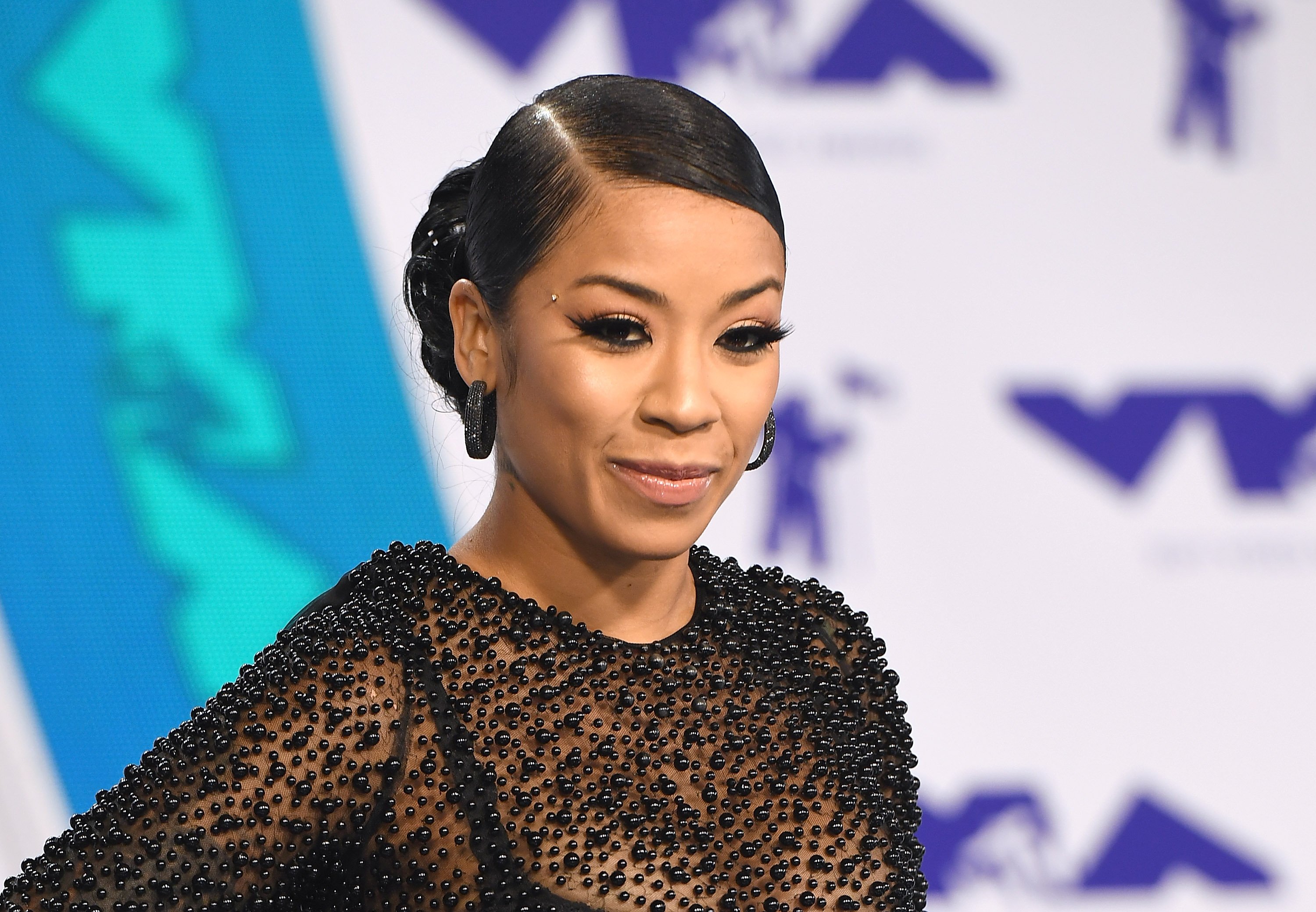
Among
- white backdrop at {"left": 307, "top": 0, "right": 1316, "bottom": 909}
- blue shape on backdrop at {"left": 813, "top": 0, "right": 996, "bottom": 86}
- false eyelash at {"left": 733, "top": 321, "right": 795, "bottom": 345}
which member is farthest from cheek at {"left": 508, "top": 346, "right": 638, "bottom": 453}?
blue shape on backdrop at {"left": 813, "top": 0, "right": 996, "bottom": 86}

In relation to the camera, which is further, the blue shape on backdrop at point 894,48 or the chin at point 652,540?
the blue shape on backdrop at point 894,48

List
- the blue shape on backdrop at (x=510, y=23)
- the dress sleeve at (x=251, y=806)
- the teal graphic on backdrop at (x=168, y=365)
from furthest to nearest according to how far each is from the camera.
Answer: the blue shape on backdrop at (x=510, y=23) → the teal graphic on backdrop at (x=168, y=365) → the dress sleeve at (x=251, y=806)

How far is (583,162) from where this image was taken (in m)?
1.11

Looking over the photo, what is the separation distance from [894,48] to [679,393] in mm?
1815

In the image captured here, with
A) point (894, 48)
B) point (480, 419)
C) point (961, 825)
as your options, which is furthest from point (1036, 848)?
point (480, 419)

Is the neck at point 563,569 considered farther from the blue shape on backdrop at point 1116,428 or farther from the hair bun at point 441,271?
the blue shape on backdrop at point 1116,428

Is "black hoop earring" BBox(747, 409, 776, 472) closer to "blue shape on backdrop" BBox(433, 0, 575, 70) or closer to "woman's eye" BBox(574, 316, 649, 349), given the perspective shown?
"woman's eye" BBox(574, 316, 649, 349)

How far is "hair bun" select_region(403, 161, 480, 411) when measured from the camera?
1250 mm

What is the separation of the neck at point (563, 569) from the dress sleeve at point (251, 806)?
0.53ft

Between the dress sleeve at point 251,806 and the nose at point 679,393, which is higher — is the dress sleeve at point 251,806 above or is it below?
below

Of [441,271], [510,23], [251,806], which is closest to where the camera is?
[251,806]

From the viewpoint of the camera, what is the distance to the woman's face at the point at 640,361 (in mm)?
1087

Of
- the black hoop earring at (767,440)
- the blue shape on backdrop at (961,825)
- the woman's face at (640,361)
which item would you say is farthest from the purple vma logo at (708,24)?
the woman's face at (640,361)

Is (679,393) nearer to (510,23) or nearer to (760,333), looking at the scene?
(760,333)
